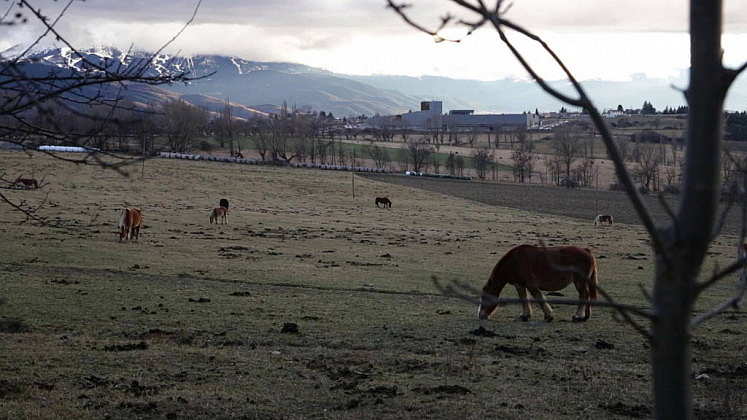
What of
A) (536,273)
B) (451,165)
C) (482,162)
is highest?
(482,162)

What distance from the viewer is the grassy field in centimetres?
878

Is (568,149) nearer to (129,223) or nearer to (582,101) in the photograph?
(129,223)

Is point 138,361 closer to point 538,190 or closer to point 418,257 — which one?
point 418,257

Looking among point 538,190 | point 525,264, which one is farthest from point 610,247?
point 538,190

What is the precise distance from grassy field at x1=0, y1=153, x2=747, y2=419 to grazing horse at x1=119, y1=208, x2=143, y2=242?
987mm

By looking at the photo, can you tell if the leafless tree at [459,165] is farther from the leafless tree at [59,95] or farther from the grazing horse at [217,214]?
the leafless tree at [59,95]

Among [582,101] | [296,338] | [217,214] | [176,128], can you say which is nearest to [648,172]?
[582,101]

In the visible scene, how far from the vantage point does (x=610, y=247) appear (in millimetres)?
35812

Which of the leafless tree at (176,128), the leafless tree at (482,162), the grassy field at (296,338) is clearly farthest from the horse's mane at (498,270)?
the leafless tree at (482,162)

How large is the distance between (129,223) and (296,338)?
1792 cm

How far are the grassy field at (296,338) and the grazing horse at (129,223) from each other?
99cm

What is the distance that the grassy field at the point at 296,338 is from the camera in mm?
8781

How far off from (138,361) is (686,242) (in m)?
9.29

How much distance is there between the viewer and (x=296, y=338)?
1300 centimetres
